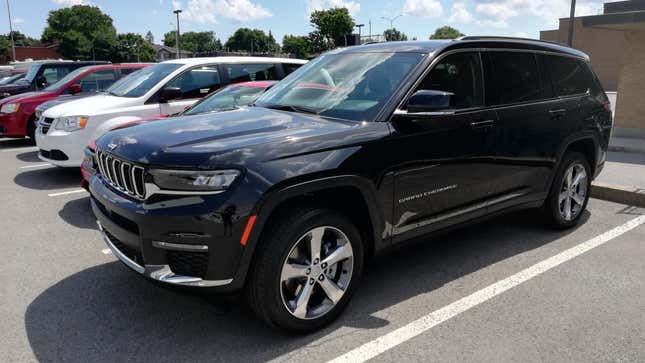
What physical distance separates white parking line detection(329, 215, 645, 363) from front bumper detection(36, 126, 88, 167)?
5698 mm

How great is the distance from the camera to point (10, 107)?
10.6 metres

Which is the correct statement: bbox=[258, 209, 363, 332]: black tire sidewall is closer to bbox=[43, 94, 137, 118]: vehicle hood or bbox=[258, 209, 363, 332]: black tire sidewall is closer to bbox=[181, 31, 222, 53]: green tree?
bbox=[43, 94, 137, 118]: vehicle hood

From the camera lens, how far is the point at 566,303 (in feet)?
12.2

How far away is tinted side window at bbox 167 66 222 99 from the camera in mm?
8188

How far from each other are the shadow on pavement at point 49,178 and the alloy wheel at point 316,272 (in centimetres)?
539

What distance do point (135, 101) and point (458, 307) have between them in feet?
19.2

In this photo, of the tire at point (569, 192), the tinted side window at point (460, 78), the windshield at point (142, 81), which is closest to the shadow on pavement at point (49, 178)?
the windshield at point (142, 81)

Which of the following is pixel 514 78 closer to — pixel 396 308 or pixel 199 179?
pixel 396 308

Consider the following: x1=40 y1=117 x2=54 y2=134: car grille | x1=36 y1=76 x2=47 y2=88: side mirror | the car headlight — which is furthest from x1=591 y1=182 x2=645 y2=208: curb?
x1=36 y1=76 x2=47 y2=88: side mirror

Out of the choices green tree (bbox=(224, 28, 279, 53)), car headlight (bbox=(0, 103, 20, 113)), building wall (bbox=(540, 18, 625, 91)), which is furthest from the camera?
green tree (bbox=(224, 28, 279, 53))

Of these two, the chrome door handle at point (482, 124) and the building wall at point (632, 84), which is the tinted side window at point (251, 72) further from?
the building wall at point (632, 84)

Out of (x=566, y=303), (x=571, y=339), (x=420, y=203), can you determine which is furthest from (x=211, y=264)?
(x=566, y=303)

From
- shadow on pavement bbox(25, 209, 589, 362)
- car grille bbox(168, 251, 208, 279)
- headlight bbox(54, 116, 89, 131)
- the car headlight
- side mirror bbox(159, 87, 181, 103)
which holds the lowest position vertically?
shadow on pavement bbox(25, 209, 589, 362)

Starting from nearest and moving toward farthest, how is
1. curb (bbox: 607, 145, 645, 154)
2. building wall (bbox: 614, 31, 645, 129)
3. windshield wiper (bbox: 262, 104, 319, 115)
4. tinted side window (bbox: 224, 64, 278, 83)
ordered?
windshield wiper (bbox: 262, 104, 319, 115) → tinted side window (bbox: 224, 64, 278, 83) → curb (bbox: 607, 145, 645, 154) → building wall (bbox: 614, 31, 645, 129)
